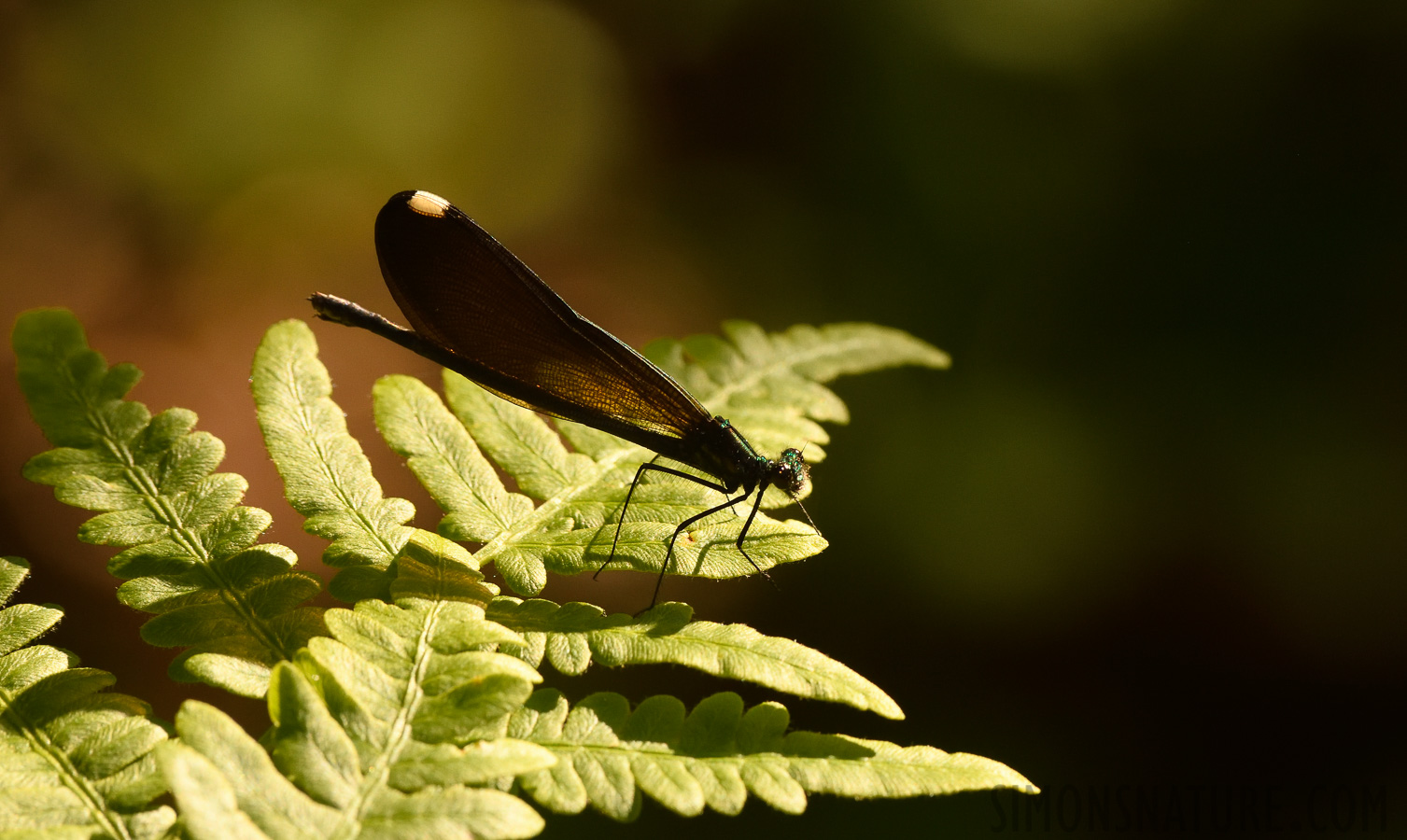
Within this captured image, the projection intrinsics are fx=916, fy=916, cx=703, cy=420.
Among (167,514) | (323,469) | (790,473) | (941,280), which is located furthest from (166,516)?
(941,280)

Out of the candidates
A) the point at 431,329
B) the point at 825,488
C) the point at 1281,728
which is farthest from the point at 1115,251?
the point at 431,329

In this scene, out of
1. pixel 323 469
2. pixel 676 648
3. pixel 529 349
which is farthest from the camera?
pixel 529 349

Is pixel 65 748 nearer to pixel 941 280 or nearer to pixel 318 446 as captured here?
pixel 318 446

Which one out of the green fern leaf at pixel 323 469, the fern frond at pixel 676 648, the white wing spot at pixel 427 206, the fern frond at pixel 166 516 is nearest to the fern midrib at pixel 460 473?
the green fern leaf at pixel 323 469

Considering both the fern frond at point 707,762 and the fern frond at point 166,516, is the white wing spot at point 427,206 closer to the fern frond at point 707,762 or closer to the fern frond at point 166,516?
the fern frond at point 166,516

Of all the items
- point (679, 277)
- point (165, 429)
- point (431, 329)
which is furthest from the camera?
point (679, 277)

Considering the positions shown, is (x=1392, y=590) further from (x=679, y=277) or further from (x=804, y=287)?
(x=679, y=277)
